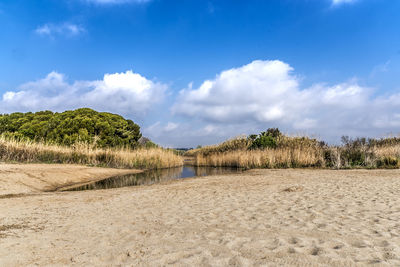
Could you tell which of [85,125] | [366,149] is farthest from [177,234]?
[85,125]

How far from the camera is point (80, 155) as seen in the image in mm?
21391

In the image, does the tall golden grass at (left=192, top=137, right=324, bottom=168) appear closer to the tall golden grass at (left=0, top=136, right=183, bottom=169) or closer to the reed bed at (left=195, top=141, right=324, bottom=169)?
the reed bed at (left=195, top=141, right=324, bottom=169)

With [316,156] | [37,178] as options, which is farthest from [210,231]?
[316,156]

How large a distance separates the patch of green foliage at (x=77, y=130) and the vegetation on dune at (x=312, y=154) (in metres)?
13.4

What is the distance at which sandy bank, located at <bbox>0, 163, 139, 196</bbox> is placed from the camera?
1107cm

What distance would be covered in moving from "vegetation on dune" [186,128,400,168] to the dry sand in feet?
39.9

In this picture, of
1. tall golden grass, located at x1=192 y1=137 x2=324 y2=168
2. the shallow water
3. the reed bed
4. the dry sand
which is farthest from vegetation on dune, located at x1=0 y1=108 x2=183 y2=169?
the dry sand

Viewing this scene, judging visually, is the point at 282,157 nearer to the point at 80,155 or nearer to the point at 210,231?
the point at 80,155

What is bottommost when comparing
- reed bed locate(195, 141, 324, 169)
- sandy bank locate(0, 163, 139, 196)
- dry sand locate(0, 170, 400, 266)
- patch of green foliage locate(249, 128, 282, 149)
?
dry sand locate(0, 170, 400, 266)

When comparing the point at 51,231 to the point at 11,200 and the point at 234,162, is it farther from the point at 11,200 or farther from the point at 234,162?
the point at 234,162

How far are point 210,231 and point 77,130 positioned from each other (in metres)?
28.0

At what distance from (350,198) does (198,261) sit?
19.8 ft

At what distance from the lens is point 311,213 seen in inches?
230

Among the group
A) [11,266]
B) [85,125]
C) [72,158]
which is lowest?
[11,266]
